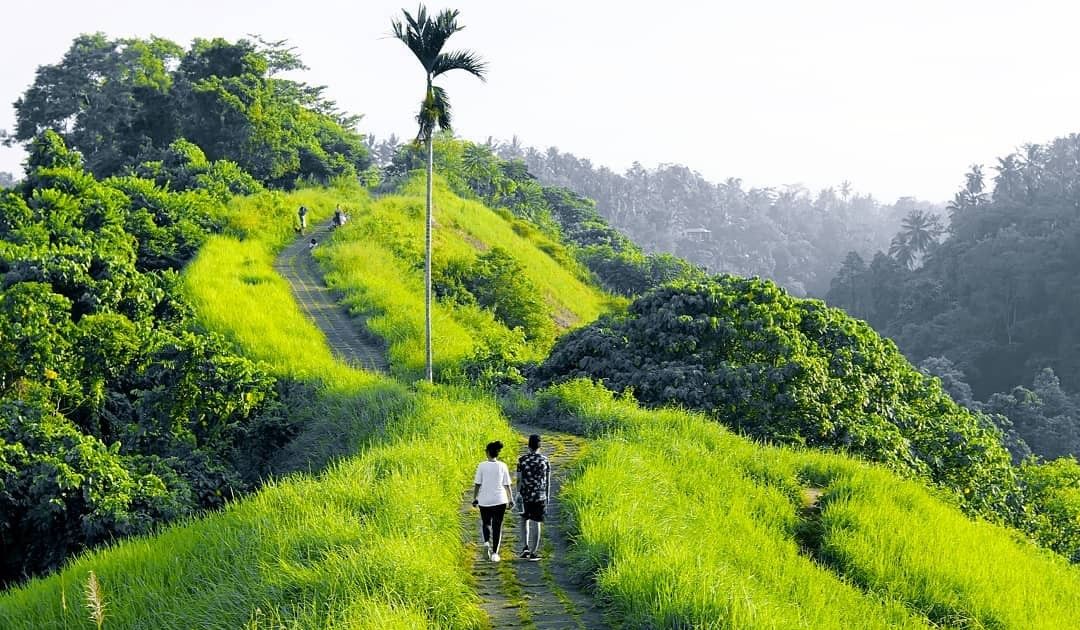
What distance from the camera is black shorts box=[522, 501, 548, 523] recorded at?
8500 millimetres

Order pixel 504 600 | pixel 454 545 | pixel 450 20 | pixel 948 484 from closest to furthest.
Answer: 1. pixel 504 600
2. pixel 454 545
3. pixel 450 20
4. pixel 948 484

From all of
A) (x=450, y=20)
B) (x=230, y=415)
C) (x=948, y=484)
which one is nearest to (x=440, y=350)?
(x=230, y=415)

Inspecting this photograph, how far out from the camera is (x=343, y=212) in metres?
37.5

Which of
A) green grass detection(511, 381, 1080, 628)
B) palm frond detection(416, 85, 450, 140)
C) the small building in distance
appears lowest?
green grass detection(511, 381, 1080, 628)

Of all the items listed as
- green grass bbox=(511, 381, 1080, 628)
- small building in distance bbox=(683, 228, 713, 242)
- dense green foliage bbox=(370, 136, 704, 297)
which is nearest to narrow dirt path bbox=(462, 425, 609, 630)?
green grass bbox=(511, 381, 1080, 628)

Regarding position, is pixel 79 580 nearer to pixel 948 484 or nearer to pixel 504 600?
pixel 504 600

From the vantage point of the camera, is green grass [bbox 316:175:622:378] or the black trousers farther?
green grass [bbox 316:175:622:378]

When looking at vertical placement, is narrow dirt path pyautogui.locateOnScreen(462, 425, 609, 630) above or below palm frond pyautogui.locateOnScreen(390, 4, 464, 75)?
below

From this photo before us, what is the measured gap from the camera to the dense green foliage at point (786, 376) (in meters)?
17.2

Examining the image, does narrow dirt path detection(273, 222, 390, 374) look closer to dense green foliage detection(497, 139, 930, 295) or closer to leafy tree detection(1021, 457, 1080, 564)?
leafy tree detection(1021, 457, 1080, 564)

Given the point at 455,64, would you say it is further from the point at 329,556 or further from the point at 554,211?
the point at 554,211

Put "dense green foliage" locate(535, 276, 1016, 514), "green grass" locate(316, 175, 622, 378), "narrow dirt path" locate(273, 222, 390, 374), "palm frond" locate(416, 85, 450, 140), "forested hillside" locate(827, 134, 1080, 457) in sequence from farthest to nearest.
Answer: "forested hillside" locate(827, 134, 1080, 457) → "green grass" locate(316, 175, 622, 378) → "narrow dirt path" locate(273, 222, 390, 374) → "dense green foliage" locate(535, 276, 1016, 514) → "palm frond" locate(416, 85, 450, 140)

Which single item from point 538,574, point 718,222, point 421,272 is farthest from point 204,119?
point 718,222

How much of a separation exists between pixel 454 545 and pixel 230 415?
9.22m
